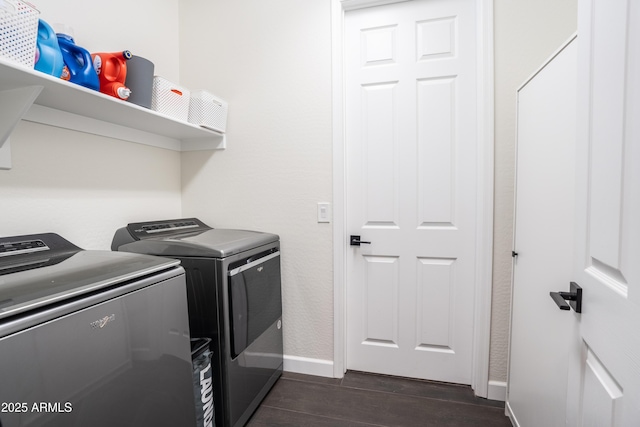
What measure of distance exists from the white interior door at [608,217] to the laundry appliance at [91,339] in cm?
121

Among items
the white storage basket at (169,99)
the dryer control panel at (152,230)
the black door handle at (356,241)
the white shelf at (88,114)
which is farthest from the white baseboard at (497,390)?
the white storage basket at (169,99)

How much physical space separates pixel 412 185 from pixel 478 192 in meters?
0.37

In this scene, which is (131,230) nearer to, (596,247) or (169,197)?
(169,197)

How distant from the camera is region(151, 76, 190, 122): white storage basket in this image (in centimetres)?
160

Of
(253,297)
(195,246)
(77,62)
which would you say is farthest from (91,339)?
(77,62)

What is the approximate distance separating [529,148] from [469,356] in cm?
126

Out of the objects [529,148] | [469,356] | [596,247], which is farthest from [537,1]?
[469,356]

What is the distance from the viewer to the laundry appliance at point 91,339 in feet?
2.24

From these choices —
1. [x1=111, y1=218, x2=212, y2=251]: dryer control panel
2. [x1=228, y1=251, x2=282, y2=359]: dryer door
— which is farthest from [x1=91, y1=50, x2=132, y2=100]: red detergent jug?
[x1=228, y1=251, x2=282, y2=359]: dryer door

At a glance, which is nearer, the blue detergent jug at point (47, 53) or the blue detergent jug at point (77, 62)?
the blue detergent jug at point (47, 53)

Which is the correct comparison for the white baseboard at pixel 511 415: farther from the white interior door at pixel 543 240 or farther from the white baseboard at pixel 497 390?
the white baseboard at pixel 497 390

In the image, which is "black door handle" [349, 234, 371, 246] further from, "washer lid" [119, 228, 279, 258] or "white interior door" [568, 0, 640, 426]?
"white interior door" [568, 0, 640, 426]

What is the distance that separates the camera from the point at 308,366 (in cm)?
203

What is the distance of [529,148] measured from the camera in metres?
1.35
